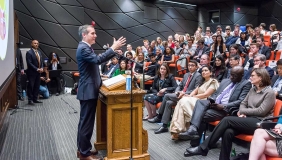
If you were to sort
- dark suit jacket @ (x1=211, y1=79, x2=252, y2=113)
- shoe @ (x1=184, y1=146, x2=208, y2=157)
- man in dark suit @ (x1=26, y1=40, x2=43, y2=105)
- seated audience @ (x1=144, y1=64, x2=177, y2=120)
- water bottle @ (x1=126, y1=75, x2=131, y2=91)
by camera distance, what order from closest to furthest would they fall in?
water bottle @ (x1=126, y1=75, x2=131, y2=91)
shoe @ (x1=184, y1=146, x2=208, y2=157)
dark suit jacket @ (x1=211, y1=79, x2=252, y2=113)
seated audience @ (x1=144, y1=64, x2=177, y2=120)
man in dark suit @ (x1=26, y1=40, x2=43, y2=105)

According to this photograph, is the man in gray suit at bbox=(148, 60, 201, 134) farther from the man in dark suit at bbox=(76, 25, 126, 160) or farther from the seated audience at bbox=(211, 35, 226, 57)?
the seated audience at bbox=(211, 35, 226, 57)

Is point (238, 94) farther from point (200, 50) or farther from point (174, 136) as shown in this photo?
point (200, 50)

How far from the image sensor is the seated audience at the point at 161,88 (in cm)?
471

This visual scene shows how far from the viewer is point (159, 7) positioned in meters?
11.5

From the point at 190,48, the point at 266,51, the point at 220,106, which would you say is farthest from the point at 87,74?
the point at 190,48

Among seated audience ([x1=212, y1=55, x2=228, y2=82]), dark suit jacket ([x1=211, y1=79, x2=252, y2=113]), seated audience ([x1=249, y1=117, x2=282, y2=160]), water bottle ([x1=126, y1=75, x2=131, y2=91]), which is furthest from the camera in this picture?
seated audience ([x1=212, y1=55, x2=228, y2=82])

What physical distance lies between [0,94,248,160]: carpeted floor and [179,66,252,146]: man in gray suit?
0.94ft

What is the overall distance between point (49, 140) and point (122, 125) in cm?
151

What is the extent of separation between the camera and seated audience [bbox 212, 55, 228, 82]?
4609mm

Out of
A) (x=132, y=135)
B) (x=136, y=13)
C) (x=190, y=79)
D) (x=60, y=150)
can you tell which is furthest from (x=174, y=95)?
(x=136, y=13)

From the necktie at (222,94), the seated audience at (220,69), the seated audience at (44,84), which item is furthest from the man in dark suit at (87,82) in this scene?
the seated audience at (44,84)

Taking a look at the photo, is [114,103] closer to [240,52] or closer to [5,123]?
[5,123]

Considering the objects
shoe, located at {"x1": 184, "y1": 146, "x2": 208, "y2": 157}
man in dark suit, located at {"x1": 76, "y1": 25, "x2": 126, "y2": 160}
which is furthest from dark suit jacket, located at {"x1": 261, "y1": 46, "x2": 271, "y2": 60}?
man in dark suit, located at {"x1": 76, "y1": 25, "x2": 126, "y2": 160}

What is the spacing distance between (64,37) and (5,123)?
478 centimetres
